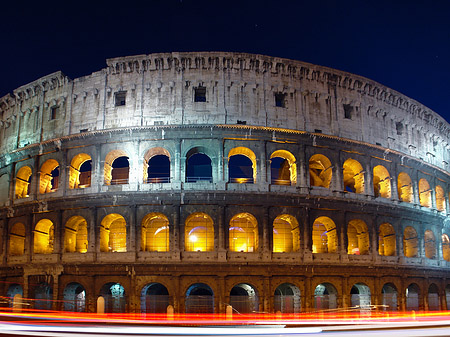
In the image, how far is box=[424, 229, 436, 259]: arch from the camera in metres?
30.0

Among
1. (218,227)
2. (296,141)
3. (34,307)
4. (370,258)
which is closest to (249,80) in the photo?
(296,141)

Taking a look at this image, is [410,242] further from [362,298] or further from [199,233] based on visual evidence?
[199,233]

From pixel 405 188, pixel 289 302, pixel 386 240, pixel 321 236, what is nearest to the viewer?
pixel 289 302

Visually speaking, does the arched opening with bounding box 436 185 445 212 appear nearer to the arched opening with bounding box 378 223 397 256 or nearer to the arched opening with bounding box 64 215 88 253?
the arched opening with bounding box 378 223 397 256

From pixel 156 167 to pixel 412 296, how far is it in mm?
21599

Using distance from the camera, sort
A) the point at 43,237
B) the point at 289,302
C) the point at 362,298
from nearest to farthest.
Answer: the point at 289,302 < the point at 362,298 < the point at 43,237

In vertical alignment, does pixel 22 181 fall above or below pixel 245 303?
above

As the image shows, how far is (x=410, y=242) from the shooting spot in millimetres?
29109

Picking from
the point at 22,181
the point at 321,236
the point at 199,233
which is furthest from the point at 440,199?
the point at 22,181

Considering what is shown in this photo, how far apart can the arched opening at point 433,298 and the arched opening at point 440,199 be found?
218 inches

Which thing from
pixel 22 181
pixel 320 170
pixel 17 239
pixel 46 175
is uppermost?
pixel 320 170

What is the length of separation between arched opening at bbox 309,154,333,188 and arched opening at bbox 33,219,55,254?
50.7ft

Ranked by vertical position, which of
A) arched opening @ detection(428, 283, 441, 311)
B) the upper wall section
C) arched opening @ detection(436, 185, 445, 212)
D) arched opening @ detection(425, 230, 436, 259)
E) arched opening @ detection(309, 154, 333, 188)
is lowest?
arched opening @ detection(428, 283, 441, 311)

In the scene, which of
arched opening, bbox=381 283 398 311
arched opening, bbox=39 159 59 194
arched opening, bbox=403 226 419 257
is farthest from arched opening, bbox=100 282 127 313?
arched opening, bbox=403 226 419 257
